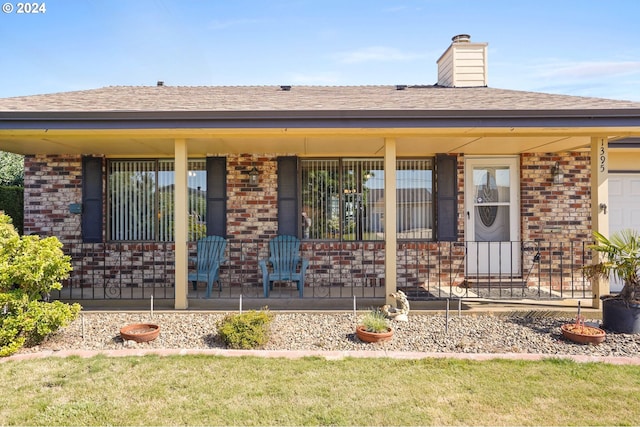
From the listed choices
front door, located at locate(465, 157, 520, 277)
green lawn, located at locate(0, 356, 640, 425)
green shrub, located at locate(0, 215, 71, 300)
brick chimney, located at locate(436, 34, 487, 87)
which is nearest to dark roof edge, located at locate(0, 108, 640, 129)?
green shrub, located at locate(0, 215, 71, 300)

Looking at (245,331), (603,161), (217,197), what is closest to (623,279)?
(603,161)

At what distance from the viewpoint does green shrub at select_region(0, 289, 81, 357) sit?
3.89m

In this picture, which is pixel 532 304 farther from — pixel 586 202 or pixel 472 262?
pixel 586 202

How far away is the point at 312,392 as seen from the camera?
3098mm

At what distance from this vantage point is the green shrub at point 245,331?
4062 millimetres

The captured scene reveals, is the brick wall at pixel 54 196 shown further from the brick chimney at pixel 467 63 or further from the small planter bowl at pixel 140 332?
the brick chimney at pixel 467 63

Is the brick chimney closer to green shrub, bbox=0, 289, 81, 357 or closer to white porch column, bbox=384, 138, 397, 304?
white porch column, bbox=384, 138, 397, 304

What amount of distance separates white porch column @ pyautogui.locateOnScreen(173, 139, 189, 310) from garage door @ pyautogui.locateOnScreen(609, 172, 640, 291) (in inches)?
273

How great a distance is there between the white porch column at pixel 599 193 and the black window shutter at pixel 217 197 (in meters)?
5.50

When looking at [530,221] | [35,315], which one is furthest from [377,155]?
[35,315]

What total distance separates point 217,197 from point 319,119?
9.72 feet

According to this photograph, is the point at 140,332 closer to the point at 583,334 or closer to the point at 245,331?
the point at 245,331

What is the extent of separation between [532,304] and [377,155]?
3295 millimetres

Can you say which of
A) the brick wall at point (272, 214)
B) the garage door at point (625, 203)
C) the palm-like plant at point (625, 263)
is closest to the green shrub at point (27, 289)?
the brick wall at point (272, 214)
